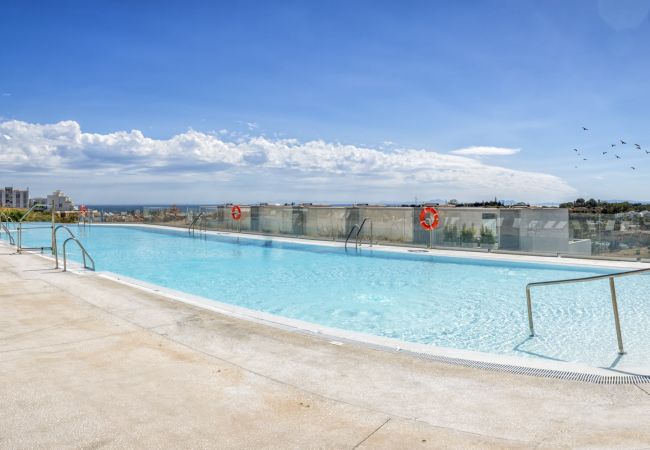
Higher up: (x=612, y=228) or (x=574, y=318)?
(x=612, y=228)

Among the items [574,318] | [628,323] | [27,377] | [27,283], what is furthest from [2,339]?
[628,323]

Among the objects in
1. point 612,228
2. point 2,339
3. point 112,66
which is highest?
point 112,66

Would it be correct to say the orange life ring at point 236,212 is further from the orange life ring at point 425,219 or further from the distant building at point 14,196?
the distant building at point 14,196

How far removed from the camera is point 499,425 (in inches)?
111

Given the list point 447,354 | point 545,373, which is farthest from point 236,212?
point 545,373

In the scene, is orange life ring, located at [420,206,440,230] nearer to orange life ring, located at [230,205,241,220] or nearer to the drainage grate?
orange life ring, located at [230,205,241,220]

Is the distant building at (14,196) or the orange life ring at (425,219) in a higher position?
the distant building at (14,196)

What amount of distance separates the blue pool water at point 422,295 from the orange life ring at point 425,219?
4.39 feet

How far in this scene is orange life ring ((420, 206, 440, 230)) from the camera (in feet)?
46.4

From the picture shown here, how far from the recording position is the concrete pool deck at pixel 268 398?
2.70 meters

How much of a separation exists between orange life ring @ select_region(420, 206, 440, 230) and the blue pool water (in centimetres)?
134

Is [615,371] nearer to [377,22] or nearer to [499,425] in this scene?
[499,425]

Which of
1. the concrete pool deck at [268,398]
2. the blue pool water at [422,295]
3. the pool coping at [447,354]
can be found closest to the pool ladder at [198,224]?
the blue pool water at [422,295]

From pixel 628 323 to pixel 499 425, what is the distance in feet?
17.0
